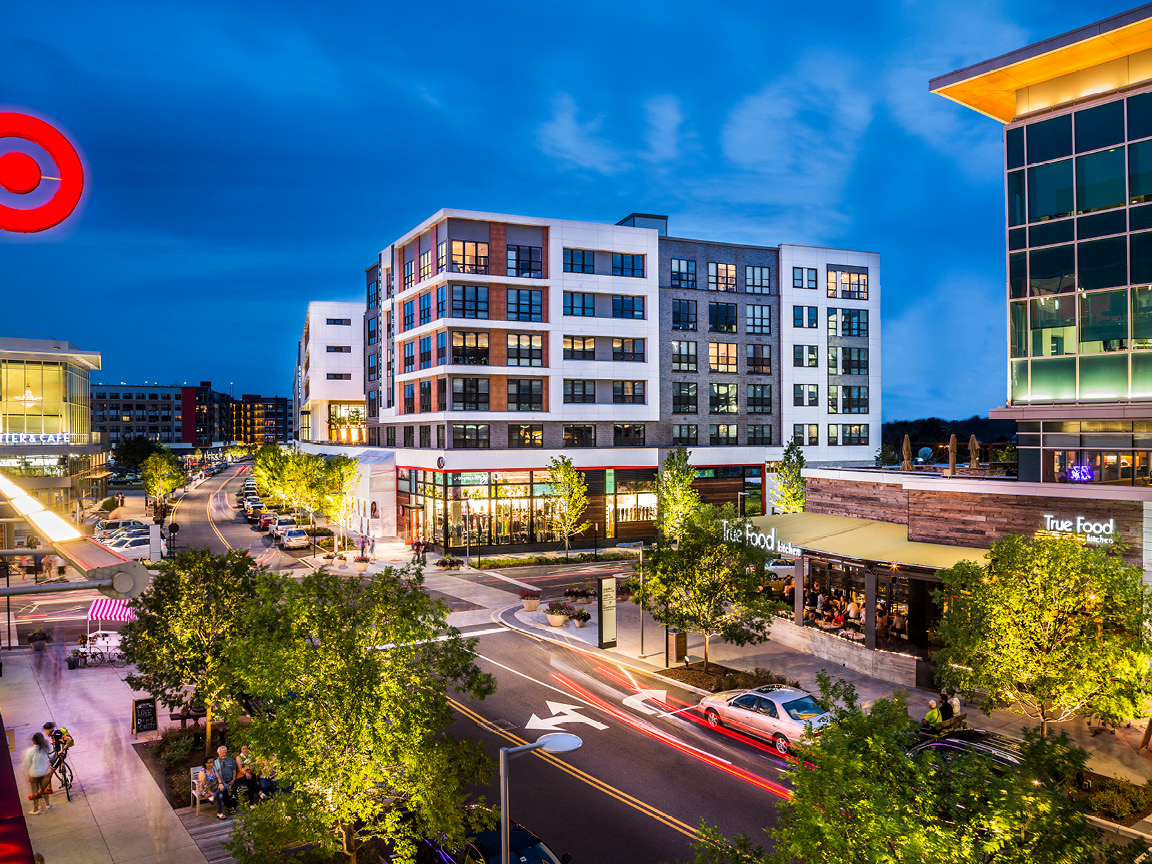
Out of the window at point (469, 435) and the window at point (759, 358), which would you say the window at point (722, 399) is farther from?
the window at point (469, 435)

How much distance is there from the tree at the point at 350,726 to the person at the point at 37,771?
25.9 ft

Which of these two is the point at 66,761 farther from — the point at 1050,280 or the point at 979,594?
the point at 1050,280

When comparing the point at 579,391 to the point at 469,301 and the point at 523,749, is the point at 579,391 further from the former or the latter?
the point at 523,749

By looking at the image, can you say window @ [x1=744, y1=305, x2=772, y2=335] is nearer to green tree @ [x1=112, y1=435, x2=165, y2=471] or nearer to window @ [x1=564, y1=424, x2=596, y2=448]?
window @ [x1=564, y1=424, x2=596, y2=448]

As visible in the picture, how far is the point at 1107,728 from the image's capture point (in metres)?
22.0

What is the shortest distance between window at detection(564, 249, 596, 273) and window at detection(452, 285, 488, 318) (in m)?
7.13

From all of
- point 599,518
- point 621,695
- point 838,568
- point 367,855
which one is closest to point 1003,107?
point 838,568

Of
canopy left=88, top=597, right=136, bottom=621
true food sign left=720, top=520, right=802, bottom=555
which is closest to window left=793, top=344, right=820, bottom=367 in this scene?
true food sign left=720, top=520, right=802, bottom=555

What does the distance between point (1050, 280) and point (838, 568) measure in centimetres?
1390

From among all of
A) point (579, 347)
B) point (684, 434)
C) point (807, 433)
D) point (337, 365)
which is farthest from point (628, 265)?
point (337, 365)

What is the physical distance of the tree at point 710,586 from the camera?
25781mm

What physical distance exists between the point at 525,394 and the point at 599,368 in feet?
21.2

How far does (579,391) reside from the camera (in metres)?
59.8

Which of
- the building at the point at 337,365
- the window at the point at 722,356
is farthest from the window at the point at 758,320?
the building at the point at 337,365
